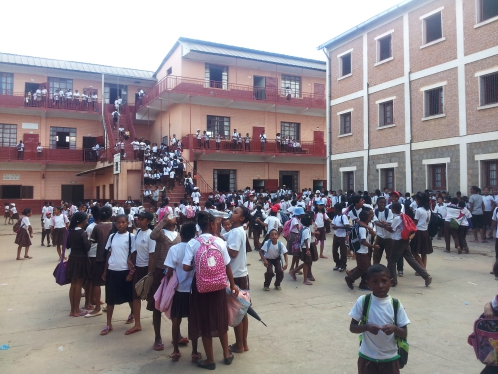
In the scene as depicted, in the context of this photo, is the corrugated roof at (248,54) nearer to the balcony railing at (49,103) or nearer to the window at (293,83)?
the window at (293,83)

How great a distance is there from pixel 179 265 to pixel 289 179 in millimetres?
26188

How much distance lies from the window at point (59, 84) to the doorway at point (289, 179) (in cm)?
1682

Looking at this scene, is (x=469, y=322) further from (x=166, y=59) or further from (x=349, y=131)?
(x=166, y=59)

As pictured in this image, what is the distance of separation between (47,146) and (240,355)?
2827 centimetres

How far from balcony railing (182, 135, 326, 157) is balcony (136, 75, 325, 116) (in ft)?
8.62

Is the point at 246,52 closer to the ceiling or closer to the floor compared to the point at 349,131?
closer to the ceiling

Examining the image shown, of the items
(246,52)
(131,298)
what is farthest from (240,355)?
(246,52)

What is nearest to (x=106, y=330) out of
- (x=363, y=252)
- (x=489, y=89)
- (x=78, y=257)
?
(x=78, y=257)

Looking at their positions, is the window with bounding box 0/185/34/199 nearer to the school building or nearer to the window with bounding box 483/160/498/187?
the school building

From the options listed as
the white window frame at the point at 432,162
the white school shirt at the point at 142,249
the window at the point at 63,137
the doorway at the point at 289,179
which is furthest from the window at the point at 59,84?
the white school shirt at the point at 142,249

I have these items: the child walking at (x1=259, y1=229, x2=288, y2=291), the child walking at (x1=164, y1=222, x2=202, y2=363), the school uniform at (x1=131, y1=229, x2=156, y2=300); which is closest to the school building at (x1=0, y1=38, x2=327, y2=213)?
the child walking at (x1=259, y1=229, x2=288, y2=291)

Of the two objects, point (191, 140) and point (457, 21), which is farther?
point (191, 140)

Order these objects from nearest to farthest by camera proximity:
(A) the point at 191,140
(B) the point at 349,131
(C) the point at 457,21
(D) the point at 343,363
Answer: (D) the point at 343,363, (C) the point at 457,21, (B) the point at 349,131, (A) the point at 191,140

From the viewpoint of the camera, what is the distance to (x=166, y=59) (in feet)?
97.4
